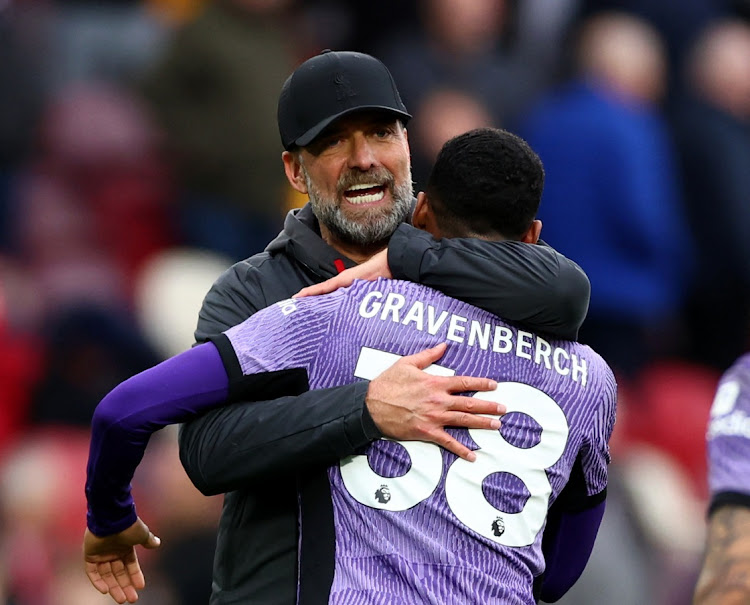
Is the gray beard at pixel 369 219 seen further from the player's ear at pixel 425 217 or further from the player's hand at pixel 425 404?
the player's hand at pixel 425 404

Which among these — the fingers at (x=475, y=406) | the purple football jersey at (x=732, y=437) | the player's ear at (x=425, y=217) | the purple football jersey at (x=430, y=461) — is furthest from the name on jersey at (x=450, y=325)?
the purple football jersey at (x=732, y=437)

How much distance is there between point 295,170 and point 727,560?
1670 millimetres

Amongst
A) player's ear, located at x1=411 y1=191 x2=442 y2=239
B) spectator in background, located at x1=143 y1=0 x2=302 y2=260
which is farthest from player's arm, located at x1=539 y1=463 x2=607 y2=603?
spectator in background, located at x1=143 y1=0 x2=302 y2=260

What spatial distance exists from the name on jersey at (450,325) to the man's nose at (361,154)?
0.57 m

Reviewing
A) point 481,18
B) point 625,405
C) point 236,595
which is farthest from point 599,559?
point 236,595

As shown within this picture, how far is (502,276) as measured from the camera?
304cm

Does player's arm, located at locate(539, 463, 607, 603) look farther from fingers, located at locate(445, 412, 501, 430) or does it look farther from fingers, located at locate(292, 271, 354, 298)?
fingers, located at locate(292, 271, 354, 298)

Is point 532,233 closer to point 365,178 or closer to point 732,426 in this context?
point 365,178

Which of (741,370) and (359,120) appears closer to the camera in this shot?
(359,120)

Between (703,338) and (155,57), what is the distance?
3.43 metres

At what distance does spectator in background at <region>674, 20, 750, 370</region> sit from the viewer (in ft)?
27.2

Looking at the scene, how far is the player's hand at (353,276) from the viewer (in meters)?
3.14

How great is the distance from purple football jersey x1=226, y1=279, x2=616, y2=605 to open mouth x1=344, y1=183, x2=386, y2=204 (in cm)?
53

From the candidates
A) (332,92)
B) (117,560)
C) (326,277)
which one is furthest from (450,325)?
(117,560)
